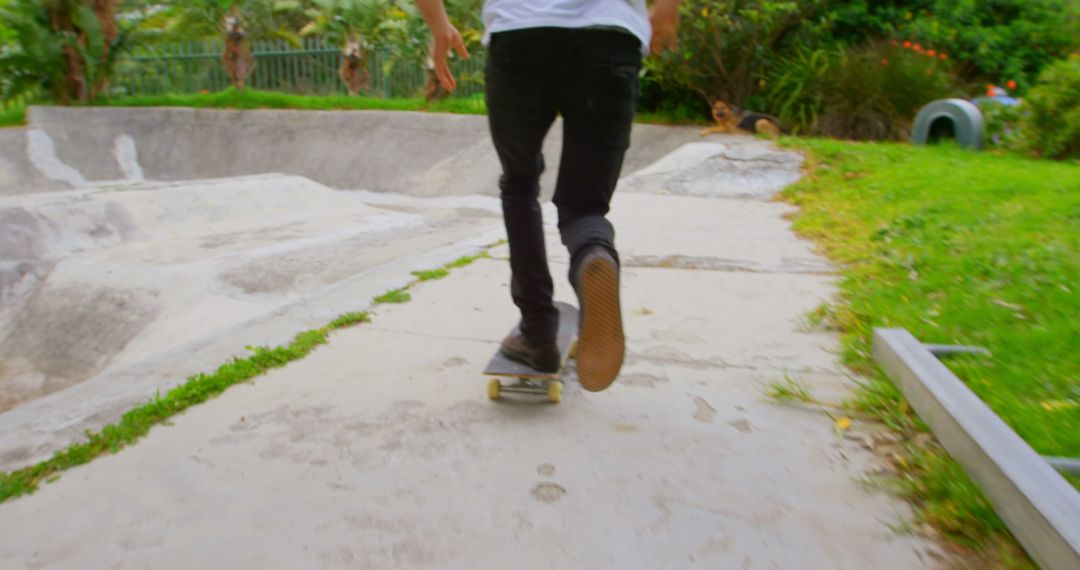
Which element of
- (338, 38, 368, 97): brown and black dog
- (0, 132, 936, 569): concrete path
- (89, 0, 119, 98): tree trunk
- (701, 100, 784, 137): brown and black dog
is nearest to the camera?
(0, 132, 936, 569): concrete path

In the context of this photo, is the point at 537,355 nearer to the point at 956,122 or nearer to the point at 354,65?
the point at 956,122

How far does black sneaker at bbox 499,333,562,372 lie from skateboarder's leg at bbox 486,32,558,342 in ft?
0.07

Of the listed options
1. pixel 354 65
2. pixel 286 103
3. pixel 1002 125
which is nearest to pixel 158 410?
pixel 1002 125

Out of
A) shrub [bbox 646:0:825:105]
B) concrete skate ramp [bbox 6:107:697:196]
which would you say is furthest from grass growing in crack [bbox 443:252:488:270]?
shrub [bbox 646:0:825:105]

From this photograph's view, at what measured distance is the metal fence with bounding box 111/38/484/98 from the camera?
1684 cm

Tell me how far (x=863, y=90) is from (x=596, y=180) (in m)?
9.29

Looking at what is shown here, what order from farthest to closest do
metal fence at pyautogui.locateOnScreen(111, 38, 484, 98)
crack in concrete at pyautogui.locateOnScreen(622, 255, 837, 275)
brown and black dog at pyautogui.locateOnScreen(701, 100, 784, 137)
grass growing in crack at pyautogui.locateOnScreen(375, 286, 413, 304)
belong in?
metal fence at pyautogui.locateOnScreen(111, 38, 484, 98) → brown and black dog at pyautogui.locateOnScreen(701, 100, 784, 137) → crack in concrete at pyautogui.locateOnScreen(622, 255, 837, 275) → grass growing in crack at pyautogui.locateOnScreen(375, 286, 413, 304)

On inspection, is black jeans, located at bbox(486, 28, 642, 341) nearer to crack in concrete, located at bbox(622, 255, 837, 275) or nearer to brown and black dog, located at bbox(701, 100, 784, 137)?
crack in concrete, located at bbox(622, 255, 837, 275)

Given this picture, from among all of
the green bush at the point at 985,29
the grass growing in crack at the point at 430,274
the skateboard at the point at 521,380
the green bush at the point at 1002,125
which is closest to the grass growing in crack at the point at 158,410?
the skateboard at the point at 521,380

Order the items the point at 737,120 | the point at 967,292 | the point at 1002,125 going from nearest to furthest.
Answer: the point at 967,292
the point at 1002,125
the point at 737,120

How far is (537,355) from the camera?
2168 millimetres

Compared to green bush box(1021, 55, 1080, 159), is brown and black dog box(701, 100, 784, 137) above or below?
below

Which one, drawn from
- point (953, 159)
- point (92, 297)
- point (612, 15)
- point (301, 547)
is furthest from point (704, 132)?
point (301, 547)

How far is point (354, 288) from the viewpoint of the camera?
349 centimetres
